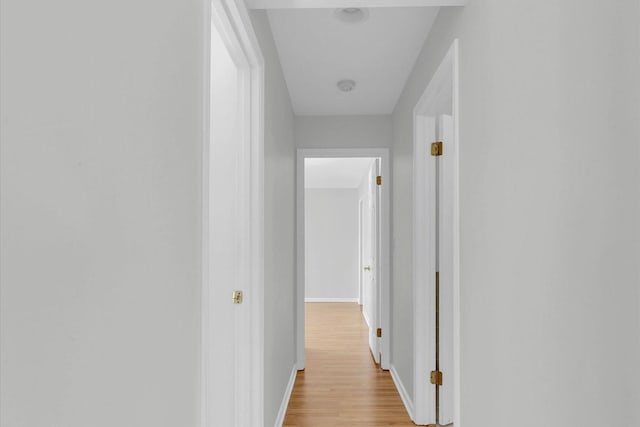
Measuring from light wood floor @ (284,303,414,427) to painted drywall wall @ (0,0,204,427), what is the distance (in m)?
2.35

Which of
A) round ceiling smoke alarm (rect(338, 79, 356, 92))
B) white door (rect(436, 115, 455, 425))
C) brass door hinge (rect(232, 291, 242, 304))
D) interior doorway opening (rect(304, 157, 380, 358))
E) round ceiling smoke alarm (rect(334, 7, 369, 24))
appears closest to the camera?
brass door hinge (rect(232, 291, 242, 304))

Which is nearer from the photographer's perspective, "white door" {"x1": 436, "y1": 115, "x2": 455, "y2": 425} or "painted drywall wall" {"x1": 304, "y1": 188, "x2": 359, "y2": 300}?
"white door" {"x1": 436, "y1": 115, "x2": 455, "y2": 425}

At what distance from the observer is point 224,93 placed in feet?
6.82

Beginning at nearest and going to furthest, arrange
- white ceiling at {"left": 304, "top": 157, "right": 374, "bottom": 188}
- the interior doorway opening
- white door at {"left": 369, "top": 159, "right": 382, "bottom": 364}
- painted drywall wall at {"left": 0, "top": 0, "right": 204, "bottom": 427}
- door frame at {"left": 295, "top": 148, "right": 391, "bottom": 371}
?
painted drywall wall at {"left": 0, "top": 0, "right": 204, "bottom": 427} < door frame at {"left": 295, "top": 148, "right": 391, "bottom": 371} < white door at {"left": 369, "top": 159, "right": 382, "bottom": 364} < white ceiling at {"left": 304, "top": 157, "right": 374, "bottom": 188} < the interior doorway opening

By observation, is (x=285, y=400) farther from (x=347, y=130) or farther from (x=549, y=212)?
(x=549, y=212)

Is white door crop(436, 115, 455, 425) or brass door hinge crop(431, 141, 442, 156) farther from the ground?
brass door hinge crop(431, 141, 442, 156)

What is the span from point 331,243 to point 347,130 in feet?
16.3

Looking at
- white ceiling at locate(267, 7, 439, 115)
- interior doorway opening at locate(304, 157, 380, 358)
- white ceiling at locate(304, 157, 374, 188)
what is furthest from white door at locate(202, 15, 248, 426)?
interior doorway opening at locate(304, 157, 380, 358)

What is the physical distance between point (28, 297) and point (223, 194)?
5.09 ft

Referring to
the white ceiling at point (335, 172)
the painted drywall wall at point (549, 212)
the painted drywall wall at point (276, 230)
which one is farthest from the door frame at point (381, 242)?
the painted drywall wall at point (549, 212)

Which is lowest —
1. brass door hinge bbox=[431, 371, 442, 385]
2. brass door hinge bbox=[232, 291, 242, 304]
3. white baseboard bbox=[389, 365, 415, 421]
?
white baseboard bbox=[389, 365, 415, 421]

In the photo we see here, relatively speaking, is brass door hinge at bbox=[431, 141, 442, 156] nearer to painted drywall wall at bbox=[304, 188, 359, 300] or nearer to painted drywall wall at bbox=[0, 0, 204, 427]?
painted drywall wall at bbox=[0, 0, 204, 427]

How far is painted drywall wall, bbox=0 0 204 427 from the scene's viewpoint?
0.48m

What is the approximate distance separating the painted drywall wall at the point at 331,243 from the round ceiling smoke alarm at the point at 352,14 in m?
6.65
